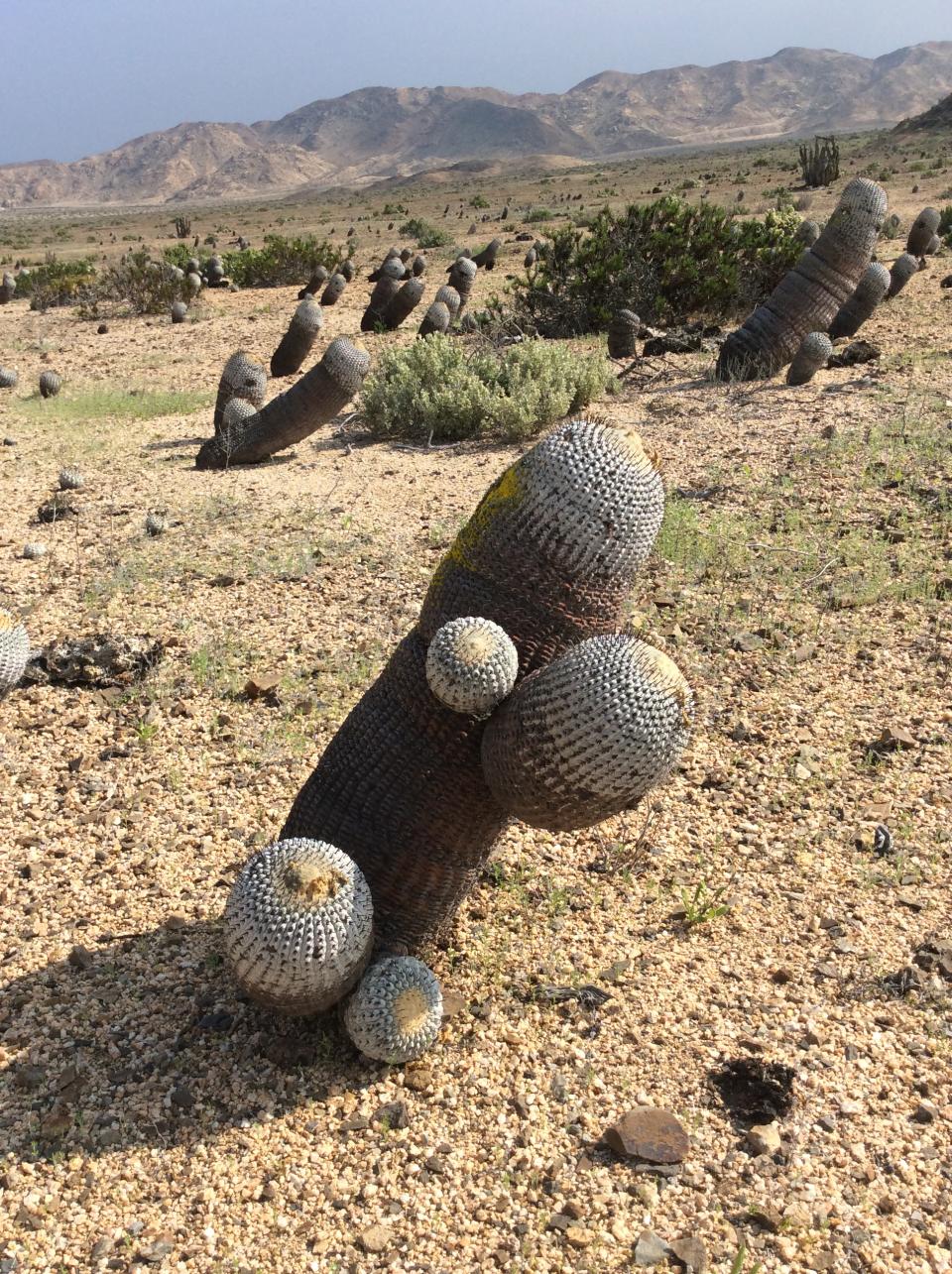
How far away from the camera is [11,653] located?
13.8ft

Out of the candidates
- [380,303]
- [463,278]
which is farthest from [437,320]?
[463,278]

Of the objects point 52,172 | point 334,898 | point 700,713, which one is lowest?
point 700,713

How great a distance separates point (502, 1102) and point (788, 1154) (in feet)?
2.28

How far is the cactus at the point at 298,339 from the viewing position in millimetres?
9797

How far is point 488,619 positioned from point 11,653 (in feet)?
8.36

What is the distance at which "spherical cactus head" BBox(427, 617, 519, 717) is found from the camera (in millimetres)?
2340

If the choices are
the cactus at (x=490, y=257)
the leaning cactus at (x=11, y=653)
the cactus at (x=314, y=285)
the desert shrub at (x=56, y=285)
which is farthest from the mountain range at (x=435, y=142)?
the leaning cactus at (x=11, y=653)

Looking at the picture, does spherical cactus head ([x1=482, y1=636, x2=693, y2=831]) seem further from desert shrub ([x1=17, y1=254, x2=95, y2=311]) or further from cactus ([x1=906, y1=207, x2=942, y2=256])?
desert shrub ([x1=17, y1=254, x2=95, y2=311])

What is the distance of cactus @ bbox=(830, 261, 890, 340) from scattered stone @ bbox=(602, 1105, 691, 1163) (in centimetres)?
864

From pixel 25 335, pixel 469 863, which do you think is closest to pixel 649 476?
pixel 469 863

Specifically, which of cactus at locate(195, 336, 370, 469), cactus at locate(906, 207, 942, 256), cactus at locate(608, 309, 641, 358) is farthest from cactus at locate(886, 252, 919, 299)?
cactus at locate(195, 336, 370, 469)

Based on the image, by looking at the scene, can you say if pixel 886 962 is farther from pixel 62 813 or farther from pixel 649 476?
pixel 62 813

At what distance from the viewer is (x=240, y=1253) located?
7.25ft

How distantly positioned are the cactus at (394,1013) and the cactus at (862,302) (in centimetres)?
859
